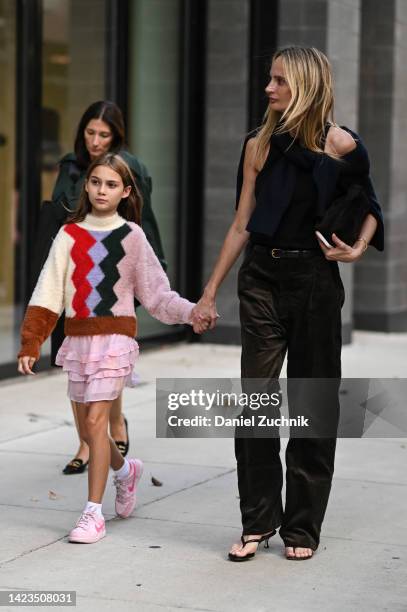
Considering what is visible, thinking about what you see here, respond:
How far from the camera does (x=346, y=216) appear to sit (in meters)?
5.12

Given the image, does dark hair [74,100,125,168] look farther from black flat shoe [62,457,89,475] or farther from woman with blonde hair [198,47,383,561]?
black flat shoe [62,457,89,475]

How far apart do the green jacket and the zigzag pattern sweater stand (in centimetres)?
96

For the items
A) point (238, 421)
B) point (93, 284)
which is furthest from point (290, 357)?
point (93, 284)

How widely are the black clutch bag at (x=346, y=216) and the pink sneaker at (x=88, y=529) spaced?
4.95ft

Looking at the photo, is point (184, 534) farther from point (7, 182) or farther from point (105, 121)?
point (7, 182)

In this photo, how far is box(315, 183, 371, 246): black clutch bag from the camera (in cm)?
509

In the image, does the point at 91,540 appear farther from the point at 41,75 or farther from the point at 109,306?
the point at 41,75

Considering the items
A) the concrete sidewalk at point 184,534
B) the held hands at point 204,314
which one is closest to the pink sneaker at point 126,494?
the concrete sidewalk at point 184,534

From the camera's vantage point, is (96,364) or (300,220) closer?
(300,220)

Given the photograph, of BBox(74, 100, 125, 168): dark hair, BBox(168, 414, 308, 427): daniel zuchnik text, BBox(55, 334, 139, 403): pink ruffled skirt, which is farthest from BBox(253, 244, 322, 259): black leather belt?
BBox(74, 100, 125, 168): dark hair

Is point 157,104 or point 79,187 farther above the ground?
point 157,104

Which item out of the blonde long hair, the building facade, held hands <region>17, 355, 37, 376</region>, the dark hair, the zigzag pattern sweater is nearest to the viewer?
the blonde long hair

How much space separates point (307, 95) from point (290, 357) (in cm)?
104

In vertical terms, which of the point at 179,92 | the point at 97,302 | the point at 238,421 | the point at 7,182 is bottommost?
the point at 238,421
